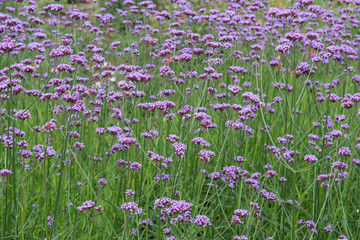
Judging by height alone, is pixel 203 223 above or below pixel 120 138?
below

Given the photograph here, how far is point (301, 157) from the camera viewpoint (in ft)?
12.4

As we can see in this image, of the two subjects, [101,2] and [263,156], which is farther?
[101,2]

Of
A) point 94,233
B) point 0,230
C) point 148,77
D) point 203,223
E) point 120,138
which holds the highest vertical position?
point 148,77

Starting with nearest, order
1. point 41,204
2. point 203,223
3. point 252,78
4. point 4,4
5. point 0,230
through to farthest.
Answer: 1. point 203,223
2. point 0,230
3. point 41,204
4. point 252,78
5. point 4,4

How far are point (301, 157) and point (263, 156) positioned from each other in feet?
1.24

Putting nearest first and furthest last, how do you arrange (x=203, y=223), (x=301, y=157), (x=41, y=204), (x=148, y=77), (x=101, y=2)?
(x=203, y=223)
(x=148, y=77)
(x=41, y=204)
(x=301, y=157)
(x=101, y=2)

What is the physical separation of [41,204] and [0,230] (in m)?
0.54

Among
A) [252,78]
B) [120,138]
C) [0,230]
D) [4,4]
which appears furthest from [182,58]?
[4,4]

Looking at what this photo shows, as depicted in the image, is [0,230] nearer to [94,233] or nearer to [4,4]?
[94,233]

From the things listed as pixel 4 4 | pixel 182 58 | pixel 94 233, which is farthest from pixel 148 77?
pixel 4 4

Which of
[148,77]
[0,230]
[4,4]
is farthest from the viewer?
[4,4]

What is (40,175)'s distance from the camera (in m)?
3.45

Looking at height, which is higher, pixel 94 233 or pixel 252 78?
pixel 252 78

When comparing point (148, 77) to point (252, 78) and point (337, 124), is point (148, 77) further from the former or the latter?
point (252, 78)
